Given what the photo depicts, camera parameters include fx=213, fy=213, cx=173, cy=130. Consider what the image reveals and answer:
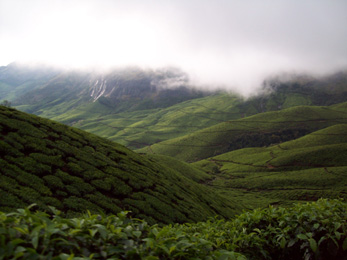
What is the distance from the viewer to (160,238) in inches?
289

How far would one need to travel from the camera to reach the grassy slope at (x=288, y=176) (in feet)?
413

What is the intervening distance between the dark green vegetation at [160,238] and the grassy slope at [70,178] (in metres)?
13.5

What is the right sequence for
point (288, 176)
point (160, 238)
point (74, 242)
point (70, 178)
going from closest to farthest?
point (74, 242) → point (160, 238) → point (70, 178) → point (288, 176)

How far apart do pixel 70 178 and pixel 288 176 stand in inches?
6473

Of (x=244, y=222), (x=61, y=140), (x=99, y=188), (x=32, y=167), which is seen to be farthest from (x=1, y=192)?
(x=244, y=222)

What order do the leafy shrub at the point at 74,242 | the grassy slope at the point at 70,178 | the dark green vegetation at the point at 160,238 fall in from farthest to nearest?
the grassy slope at the point at 70,178, the dark green vegetation at the point at 160,238, the leafy shrub at the point at 74,242

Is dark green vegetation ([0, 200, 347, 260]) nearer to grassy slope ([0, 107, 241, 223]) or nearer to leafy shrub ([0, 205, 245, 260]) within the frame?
leafy shrub ([0, 205, 245, 260])

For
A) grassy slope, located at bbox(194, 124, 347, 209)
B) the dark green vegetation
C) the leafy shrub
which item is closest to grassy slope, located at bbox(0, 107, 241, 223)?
the dark green vegetation

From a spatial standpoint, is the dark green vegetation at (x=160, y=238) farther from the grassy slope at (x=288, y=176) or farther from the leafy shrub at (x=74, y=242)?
the grassy slope at (x=288, y=176)

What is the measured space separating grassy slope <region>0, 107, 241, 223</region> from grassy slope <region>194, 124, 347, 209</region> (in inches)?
3397

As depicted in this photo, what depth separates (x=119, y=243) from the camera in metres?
6.38

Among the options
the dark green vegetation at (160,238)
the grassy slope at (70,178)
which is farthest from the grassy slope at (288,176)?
the dark green vegetation at (160,238)

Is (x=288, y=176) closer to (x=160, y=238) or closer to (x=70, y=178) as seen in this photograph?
(x=70, y=178)

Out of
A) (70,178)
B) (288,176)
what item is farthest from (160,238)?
(288,176)
